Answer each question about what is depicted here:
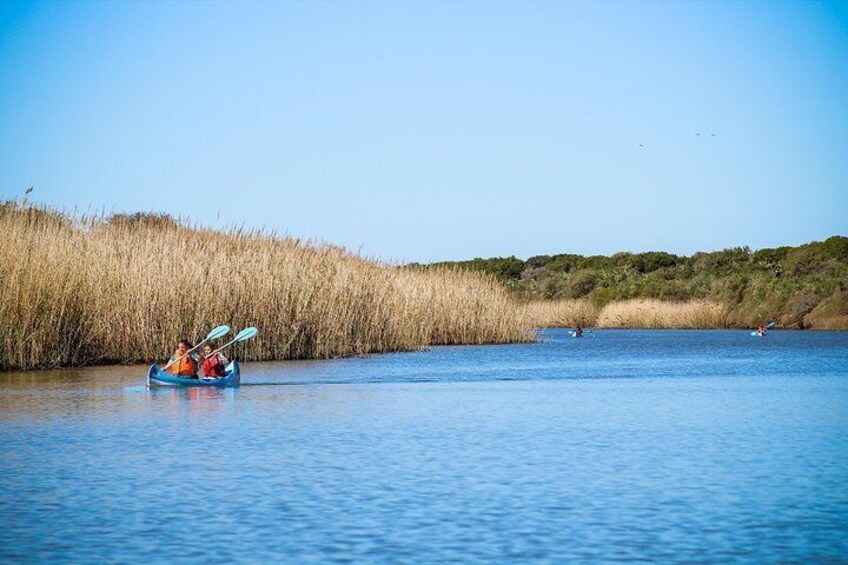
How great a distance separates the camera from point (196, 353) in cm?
2045

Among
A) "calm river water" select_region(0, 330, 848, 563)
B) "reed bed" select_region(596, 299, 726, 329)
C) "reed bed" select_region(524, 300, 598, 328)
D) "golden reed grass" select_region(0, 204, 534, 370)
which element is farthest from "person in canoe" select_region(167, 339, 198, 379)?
"reed bed" select_region(524, 300, 598, 328)

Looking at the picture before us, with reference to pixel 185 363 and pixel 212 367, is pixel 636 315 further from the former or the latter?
pixel 185 363

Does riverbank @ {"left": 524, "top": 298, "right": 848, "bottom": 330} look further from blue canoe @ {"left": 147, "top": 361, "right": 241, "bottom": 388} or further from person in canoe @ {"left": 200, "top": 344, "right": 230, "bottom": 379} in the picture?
blue canoe @ {"left": 147, "top": 361, "right": 241, "bottom": 388}

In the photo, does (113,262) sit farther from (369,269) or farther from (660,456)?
(660,456)

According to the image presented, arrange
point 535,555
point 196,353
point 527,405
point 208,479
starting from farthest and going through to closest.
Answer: point 196,353 < point 527,405 < point 208,479 < point 535,555

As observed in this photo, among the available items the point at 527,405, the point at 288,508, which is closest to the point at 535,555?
the point at 288,508

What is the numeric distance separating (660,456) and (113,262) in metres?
14.9

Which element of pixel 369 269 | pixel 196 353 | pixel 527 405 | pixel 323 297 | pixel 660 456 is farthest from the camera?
pixel 369 269

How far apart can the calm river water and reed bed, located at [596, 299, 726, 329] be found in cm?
4476

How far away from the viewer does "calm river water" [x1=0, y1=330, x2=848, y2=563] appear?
21.7ft

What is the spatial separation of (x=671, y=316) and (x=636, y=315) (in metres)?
2.37

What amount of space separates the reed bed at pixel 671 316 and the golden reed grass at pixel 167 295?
109 ft

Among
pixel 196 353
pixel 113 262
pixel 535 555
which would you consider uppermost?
pixel 113 262

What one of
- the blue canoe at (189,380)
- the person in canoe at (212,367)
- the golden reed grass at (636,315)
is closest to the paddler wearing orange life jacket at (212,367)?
the person in canoe at (212,367)
